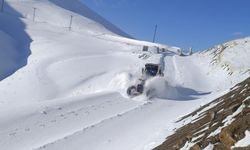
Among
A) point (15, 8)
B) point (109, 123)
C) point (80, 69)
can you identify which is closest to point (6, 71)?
point (80, 69)

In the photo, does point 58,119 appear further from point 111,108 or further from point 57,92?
point 57,92

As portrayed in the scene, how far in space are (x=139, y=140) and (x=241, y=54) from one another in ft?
103

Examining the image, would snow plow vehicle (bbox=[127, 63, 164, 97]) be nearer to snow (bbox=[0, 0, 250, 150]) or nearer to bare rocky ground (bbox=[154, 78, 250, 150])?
snow (bbox=[0, 0, 250, 150])

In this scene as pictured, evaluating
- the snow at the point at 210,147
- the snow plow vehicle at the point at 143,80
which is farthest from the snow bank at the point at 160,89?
the snow at the point at 210,147

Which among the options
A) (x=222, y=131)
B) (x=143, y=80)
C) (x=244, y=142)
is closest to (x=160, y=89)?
(x=143, y=80)

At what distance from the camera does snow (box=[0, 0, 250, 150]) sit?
727 inches

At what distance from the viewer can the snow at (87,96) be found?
18453 millimetres

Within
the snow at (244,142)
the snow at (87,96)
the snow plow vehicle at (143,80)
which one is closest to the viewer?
the snow at (244,142)

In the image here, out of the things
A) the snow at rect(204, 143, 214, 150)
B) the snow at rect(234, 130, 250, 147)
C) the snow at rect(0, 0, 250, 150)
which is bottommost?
the snow at rect(0, 0, 250, 150)

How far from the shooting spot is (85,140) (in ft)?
59.6

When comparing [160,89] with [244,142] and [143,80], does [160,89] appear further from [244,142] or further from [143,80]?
[244,142]

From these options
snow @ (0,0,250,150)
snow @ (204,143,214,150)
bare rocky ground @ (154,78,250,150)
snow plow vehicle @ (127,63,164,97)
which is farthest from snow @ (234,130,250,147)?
snow plow vehicle @ (127,63,164,97)

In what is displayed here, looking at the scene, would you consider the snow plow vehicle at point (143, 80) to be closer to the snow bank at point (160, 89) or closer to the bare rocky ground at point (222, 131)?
the snow bank at point (160, 89)

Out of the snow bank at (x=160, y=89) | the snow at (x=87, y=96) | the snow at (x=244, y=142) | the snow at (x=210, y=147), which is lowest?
the snow at (x=87, y=96)
